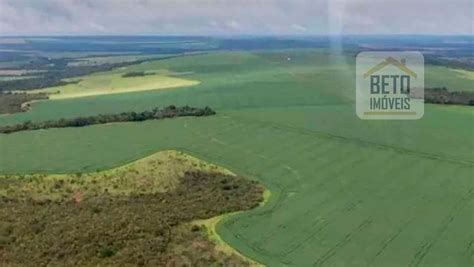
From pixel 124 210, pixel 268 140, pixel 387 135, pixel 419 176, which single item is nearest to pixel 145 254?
pixel 124 210

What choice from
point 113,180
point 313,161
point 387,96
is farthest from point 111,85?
point 313,161

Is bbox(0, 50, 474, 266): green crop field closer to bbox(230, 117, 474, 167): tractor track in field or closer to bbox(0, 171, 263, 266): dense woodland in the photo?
bbox(230, 117, 474, 167): tractor track in field

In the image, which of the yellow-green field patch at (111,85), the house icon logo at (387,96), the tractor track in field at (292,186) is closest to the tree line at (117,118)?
the tractor track in field at (292,186)

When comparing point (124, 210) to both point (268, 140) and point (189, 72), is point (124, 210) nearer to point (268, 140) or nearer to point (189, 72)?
point (268, 140)

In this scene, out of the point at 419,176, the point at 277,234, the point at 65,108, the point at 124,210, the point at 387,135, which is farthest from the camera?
the point at 65,108

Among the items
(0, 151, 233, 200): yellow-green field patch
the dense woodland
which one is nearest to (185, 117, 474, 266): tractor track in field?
the dense woodland

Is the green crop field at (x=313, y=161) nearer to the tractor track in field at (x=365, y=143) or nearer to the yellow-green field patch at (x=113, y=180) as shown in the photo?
the tractor track in field at (x=365, y=143)
